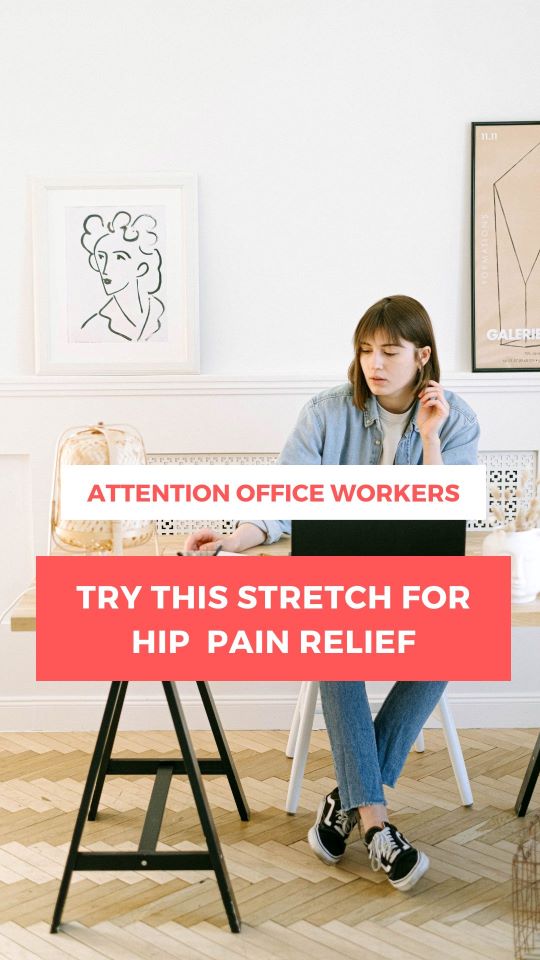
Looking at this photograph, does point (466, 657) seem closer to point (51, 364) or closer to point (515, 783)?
point (515, 783)

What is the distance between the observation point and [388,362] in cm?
243

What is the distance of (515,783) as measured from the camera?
106 inches

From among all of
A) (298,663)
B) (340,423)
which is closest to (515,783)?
(298,663)

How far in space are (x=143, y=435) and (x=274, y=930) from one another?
4.58ft

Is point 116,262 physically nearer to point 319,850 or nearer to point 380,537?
point 380,537

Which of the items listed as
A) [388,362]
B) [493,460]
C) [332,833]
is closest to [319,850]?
[332,833]

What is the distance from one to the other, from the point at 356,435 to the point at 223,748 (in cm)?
77

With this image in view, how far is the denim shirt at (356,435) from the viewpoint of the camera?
97.3 inches

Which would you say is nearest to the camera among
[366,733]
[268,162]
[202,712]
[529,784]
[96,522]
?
[96,522]

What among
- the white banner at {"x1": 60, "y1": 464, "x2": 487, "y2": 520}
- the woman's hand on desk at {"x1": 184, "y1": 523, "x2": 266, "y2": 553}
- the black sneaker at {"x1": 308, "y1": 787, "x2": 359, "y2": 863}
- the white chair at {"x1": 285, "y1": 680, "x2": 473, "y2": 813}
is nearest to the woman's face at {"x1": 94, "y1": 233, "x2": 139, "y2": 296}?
the white banner at {"x1": 60, "y1": 464, "x2": 487, "y2": 520}

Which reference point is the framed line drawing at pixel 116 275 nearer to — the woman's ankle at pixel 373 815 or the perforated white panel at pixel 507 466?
the perforated white panel at pixel 507 466

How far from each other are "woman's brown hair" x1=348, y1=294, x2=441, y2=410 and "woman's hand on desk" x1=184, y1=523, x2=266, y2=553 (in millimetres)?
403

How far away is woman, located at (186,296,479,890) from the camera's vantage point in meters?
2.21

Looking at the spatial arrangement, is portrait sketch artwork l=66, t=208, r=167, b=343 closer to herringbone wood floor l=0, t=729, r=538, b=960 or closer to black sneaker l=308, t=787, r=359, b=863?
herringbone wood floor l=0, t=729, r=538, b=960
